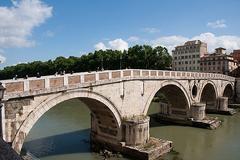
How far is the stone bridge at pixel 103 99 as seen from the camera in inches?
356

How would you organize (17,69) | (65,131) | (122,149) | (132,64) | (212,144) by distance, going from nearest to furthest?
1. (122,149)
2. (212,144)
3. (65,131)
4. (132,64)
5. (17,69)

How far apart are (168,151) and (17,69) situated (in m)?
78.4

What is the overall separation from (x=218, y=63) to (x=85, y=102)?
43507mm

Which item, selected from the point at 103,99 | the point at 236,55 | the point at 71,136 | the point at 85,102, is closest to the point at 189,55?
the point at 236,55

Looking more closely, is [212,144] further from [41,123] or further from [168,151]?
[41,123]

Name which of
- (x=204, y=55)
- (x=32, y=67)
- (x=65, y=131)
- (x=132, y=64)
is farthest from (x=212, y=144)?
(x=32, y=67)

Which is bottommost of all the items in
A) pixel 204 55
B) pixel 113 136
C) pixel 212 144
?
pixel 212 144

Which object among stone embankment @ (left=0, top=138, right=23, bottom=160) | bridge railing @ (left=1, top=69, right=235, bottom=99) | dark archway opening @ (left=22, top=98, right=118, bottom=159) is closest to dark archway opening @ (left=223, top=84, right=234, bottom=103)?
bridge railing @ (left=1, top=69, right=235, bottom=99)

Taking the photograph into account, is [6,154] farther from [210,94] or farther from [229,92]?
[229,92]

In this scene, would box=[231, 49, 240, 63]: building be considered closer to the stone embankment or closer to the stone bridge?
the stone bridge

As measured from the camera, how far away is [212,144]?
16.8 meters

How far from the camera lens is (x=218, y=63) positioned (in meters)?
51.5

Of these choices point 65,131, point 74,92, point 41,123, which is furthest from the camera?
point 41,123

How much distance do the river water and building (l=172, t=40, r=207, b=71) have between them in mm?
35006
